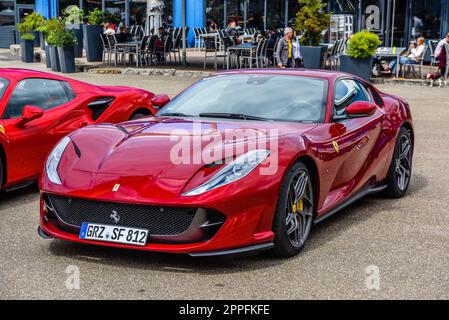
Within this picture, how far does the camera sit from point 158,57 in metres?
24.7

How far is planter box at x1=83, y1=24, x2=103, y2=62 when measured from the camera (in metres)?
25.0

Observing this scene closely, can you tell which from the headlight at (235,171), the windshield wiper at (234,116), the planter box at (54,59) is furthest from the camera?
the planter box at (54,59)

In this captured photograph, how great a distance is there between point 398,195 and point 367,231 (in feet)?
4.47

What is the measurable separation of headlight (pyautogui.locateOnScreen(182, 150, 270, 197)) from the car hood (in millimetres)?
79

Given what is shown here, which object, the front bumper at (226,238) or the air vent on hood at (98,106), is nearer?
the front bumper at (226,238)

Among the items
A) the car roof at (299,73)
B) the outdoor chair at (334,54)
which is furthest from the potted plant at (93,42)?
the car roof at (299,73)

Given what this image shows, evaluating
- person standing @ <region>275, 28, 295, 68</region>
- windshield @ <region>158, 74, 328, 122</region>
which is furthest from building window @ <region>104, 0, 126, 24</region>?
windshield @ <region>158, 74, 328, 122</region>

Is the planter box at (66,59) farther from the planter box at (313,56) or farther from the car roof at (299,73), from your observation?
the car roof at (299,73)

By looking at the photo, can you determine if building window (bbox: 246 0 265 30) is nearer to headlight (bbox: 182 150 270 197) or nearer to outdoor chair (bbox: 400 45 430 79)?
outdoor chair (bbox: 400 45 430 79)

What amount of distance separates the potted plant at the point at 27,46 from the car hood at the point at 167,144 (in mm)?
21541

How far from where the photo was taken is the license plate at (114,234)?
15.3 ft

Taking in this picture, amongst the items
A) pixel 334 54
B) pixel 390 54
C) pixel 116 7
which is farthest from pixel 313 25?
pixel 116 7

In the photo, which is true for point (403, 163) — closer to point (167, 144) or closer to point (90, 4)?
point (167, 144)

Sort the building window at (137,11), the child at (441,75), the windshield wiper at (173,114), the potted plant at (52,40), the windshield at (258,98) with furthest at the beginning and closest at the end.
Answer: the building window at (137,11), the potted plant at (52,40), the child at (441,75), the windshield wiper at (173,114), the windshield at (258,98)
